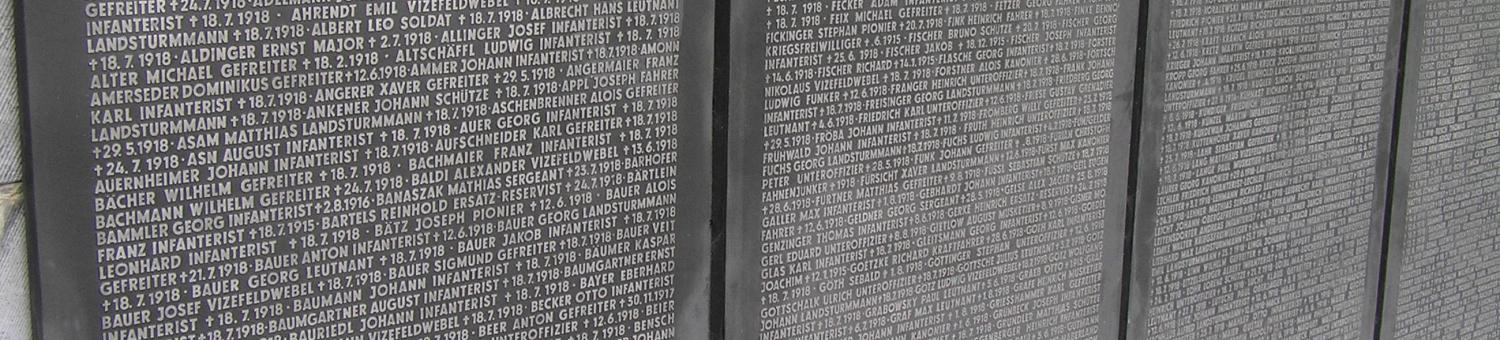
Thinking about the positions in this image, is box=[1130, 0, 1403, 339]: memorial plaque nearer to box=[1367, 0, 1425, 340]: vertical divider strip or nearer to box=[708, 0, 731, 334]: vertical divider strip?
box=[1367, 0, 1425, 340]: vertical divider strip

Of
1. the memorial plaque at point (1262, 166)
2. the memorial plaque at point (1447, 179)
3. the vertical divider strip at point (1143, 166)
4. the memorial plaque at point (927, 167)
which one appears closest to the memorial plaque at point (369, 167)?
the memorial plaque at point (927, 167)

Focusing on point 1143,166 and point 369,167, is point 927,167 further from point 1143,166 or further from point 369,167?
point 369,167

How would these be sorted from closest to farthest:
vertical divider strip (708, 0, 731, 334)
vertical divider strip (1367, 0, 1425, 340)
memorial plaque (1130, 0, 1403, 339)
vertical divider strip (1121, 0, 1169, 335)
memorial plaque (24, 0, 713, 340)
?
memorial plaque (24, 0, 713, 340), vertical divider strip (708, 0, 731, 334), vertical divider strip (1121, 0, 1169, 335), memorial plaque (1130, 0, 1403, 339), vertical divider strip (1367, 0, 1425, 340)

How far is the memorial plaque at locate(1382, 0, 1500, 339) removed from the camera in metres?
Answer: 5.52

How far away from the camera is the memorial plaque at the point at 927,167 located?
400cm

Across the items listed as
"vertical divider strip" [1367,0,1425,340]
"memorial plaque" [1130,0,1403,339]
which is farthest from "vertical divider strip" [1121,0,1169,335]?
"vertical divider strip" [1367,0,1425,340]

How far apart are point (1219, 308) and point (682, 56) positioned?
2.21 m

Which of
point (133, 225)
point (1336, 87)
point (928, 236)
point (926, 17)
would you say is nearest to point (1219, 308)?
point (1336, 87)

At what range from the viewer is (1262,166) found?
511 cm

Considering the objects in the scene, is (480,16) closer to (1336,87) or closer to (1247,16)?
(1247,16)

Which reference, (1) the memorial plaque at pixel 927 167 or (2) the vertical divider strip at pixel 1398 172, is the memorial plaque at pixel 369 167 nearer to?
(1) the memorial plaque at pixel 927 167

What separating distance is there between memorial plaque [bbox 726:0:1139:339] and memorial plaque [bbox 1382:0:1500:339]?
1.33 metres

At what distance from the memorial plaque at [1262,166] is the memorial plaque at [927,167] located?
0.17 meters

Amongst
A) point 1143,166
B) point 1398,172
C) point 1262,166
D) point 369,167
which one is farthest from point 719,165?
point 1398,172
